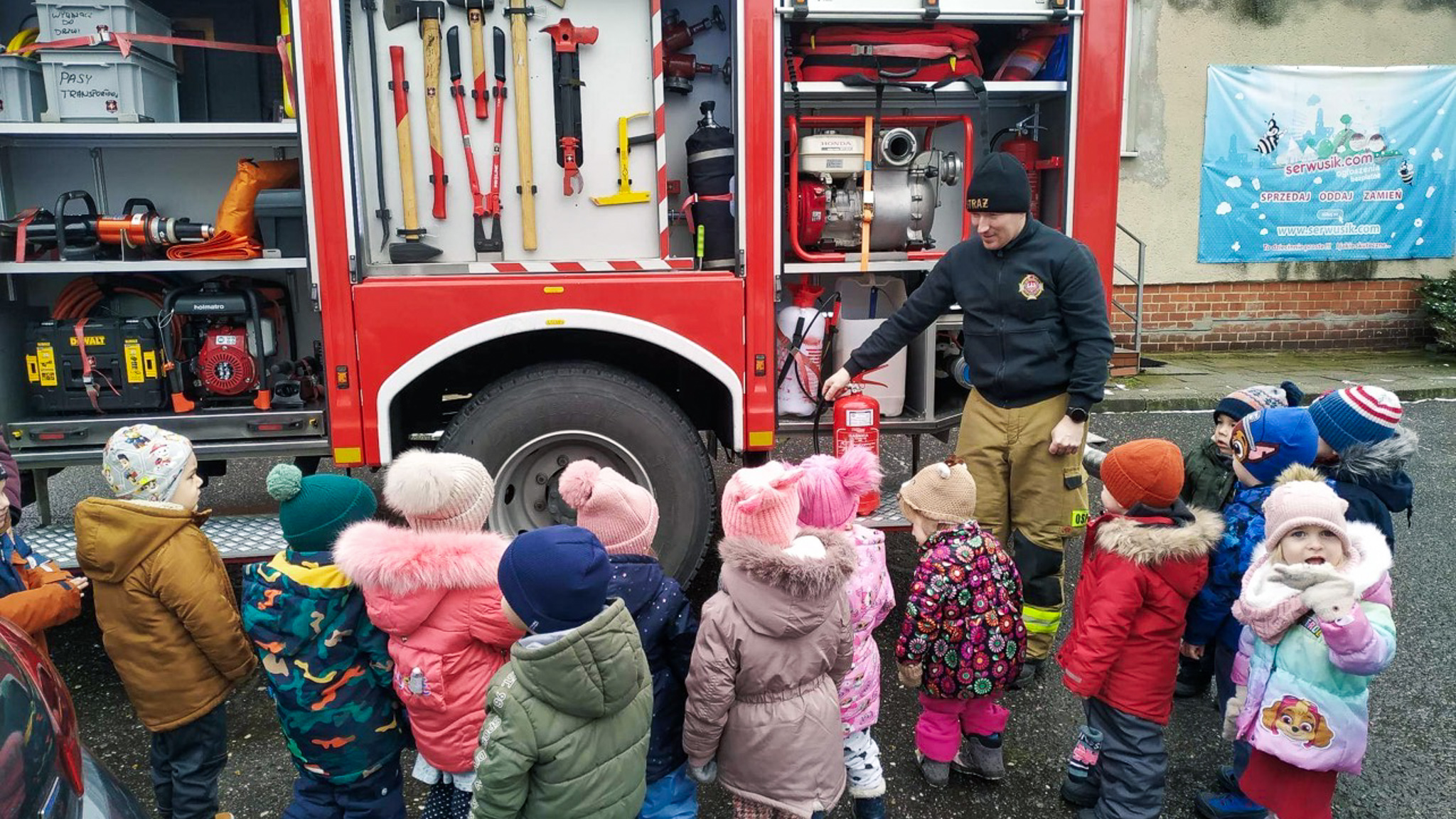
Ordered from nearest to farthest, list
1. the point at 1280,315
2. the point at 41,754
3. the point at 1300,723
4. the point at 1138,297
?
the point at 41,754 < the point at 1300,723 < the point at 1138,297 < the point at 1280,315

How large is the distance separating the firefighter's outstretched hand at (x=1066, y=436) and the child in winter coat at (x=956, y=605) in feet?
2.55

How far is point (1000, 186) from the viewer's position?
3441 millimetres

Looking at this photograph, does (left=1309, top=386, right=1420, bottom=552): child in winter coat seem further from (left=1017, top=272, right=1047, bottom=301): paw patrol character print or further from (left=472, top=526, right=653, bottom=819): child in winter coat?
(left=472, top=526, right=653, bottom=819): child in winter coat

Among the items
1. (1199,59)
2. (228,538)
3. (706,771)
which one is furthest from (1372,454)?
(1199,59)

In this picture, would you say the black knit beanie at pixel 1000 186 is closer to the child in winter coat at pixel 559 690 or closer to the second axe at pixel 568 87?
the second axe at pixel 568 87

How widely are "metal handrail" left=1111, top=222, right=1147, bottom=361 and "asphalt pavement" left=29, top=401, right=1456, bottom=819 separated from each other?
18.0 ft

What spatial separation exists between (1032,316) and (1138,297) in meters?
7.11

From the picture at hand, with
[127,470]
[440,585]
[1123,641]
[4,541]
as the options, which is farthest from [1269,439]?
[4,541]

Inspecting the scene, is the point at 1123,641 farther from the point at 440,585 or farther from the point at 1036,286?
the point at 440,585

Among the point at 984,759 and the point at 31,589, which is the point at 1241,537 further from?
the point at 31,589

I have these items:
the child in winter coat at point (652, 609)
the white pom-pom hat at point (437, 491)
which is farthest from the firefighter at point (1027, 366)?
the white pom-pom hat at point (437, 491)

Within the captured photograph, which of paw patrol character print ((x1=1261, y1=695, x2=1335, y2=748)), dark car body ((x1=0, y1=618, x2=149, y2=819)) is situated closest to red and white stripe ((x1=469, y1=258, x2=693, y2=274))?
dark car body ((x1=0, y1=618, x2=149, y2=819))

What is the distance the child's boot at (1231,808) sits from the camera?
2783mm

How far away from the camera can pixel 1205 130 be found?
10.3 m
